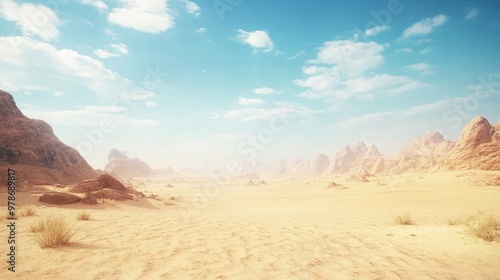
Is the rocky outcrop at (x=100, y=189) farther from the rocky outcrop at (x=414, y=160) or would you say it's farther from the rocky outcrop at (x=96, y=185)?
the rocky outcrop at (x=414, y=160)

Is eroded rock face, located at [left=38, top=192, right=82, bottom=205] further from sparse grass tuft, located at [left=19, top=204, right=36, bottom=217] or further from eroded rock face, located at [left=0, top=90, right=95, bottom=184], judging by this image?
eroded rock face, located at [left=0, top=90, right=95, bottom=184]

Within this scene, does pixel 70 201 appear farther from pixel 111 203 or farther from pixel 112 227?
pixel 112 227

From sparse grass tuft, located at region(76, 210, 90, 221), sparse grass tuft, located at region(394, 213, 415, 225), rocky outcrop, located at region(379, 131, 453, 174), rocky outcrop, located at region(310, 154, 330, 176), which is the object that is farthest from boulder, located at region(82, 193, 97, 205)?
rocky outcrop, located at region(310, 154, 330, 176)

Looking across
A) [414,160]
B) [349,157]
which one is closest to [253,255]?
[414,160]

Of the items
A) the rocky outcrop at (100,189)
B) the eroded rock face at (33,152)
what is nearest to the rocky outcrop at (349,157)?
the rocky outcrop at (100,189)

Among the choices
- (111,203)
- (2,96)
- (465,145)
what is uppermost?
(2,96)

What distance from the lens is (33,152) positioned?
63.0ft

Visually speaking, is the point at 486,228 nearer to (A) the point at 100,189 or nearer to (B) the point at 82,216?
(B) the point at 82,216

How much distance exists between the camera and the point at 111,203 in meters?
13.0

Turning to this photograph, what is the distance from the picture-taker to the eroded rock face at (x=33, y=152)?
17.6 metres

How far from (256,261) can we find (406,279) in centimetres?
232

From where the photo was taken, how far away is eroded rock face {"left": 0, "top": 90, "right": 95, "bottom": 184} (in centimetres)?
1761

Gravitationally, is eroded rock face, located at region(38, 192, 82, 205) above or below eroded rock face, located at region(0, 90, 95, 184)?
below

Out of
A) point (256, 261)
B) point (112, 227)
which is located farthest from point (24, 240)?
point (256, 261)
